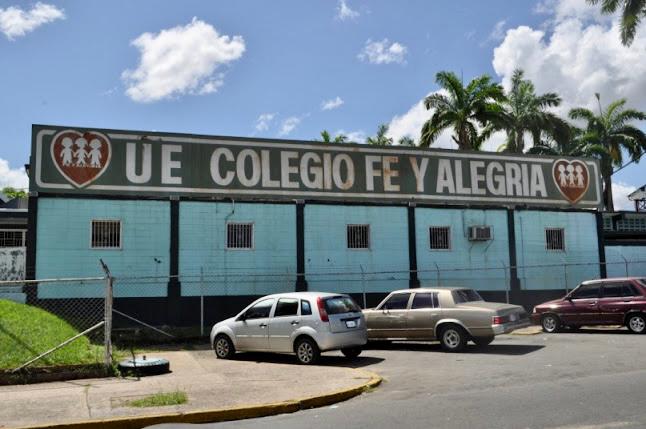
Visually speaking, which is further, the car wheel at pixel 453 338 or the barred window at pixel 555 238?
the barred window at pixel 555 238

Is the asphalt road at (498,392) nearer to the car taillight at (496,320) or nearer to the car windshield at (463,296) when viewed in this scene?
the car taillight at (496,320)

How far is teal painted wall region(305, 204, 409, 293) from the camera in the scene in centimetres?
2125

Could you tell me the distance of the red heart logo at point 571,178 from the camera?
82.2 ft

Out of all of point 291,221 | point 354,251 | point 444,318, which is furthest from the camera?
point 354,251

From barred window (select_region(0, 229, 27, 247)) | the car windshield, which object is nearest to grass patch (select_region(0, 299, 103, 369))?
the car windshield

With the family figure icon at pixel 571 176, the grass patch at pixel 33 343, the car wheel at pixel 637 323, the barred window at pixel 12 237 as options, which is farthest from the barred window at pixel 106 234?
the family figure icon at pixel 571 176

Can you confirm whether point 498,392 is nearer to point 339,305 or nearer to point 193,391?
point 193,391

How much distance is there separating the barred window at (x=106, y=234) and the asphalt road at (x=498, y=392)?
909cm

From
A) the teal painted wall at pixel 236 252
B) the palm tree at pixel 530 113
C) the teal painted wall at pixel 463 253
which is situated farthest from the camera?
the palm tree at pixel 530 113

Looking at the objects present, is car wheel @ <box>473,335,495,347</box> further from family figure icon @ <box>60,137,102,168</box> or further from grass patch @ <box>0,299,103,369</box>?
family figure icon @ <box>60,137,102,168</box>

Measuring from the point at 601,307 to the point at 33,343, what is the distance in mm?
14107

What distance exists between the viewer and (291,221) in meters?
21.1

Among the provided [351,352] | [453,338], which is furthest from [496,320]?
[351,352]

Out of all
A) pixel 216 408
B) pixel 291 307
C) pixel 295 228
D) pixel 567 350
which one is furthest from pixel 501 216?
pixel 216 408
